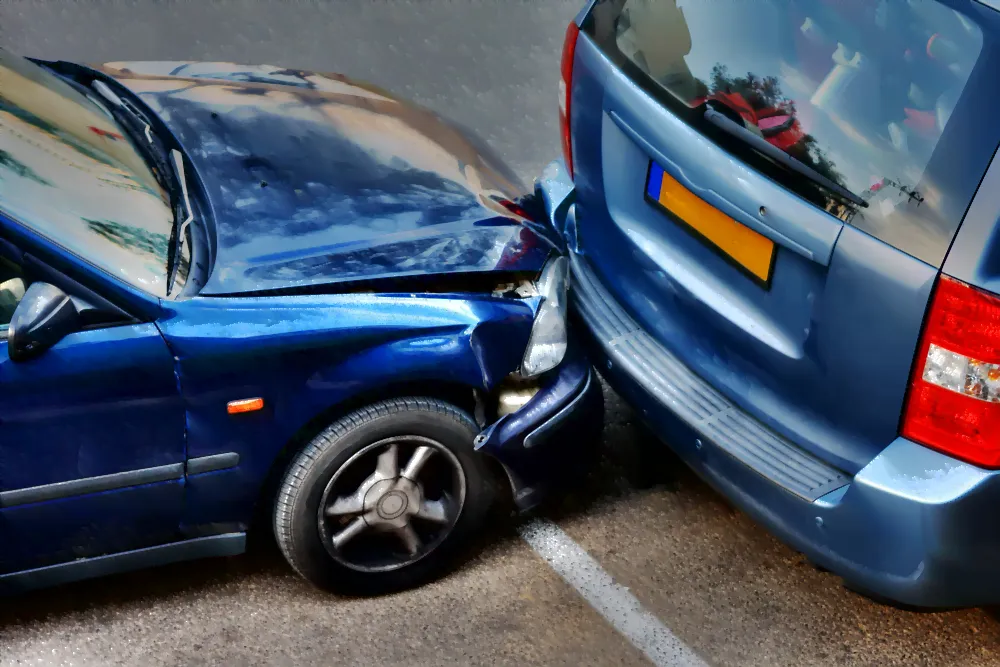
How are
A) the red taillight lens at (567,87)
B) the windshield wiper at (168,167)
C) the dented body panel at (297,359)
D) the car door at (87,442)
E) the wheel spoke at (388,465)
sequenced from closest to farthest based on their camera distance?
the car door at (87,442), the dented body panel at (297,359), the windshield wiper at (168,167), the wheel spoke at (388,465), the red taillight lens at (567,87)

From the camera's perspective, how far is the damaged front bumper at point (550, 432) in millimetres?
3119

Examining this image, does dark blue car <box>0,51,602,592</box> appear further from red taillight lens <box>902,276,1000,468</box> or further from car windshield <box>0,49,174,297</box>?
red taillight lens <box>902,276,1000,468</box>

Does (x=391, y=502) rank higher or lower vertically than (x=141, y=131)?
lower

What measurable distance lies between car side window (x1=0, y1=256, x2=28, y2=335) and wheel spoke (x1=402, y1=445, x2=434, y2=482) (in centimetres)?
113

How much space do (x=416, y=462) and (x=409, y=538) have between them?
0.26 m

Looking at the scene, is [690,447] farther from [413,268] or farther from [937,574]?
[413,268]

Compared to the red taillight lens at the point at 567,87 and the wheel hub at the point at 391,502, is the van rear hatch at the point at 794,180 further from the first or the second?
the wheel hub at the point at 391,502

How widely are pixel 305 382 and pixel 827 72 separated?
62.3 inches

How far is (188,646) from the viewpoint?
3.13 meters

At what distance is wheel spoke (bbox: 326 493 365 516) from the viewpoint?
10.2ft

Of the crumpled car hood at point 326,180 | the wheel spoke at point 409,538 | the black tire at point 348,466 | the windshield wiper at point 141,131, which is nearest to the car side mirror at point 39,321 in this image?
the crumpled car hood at point 326,180

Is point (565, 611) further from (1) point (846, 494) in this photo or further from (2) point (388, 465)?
(1) point (846, 494)

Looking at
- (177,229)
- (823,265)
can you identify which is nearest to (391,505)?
(177,229)

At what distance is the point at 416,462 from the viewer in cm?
313
